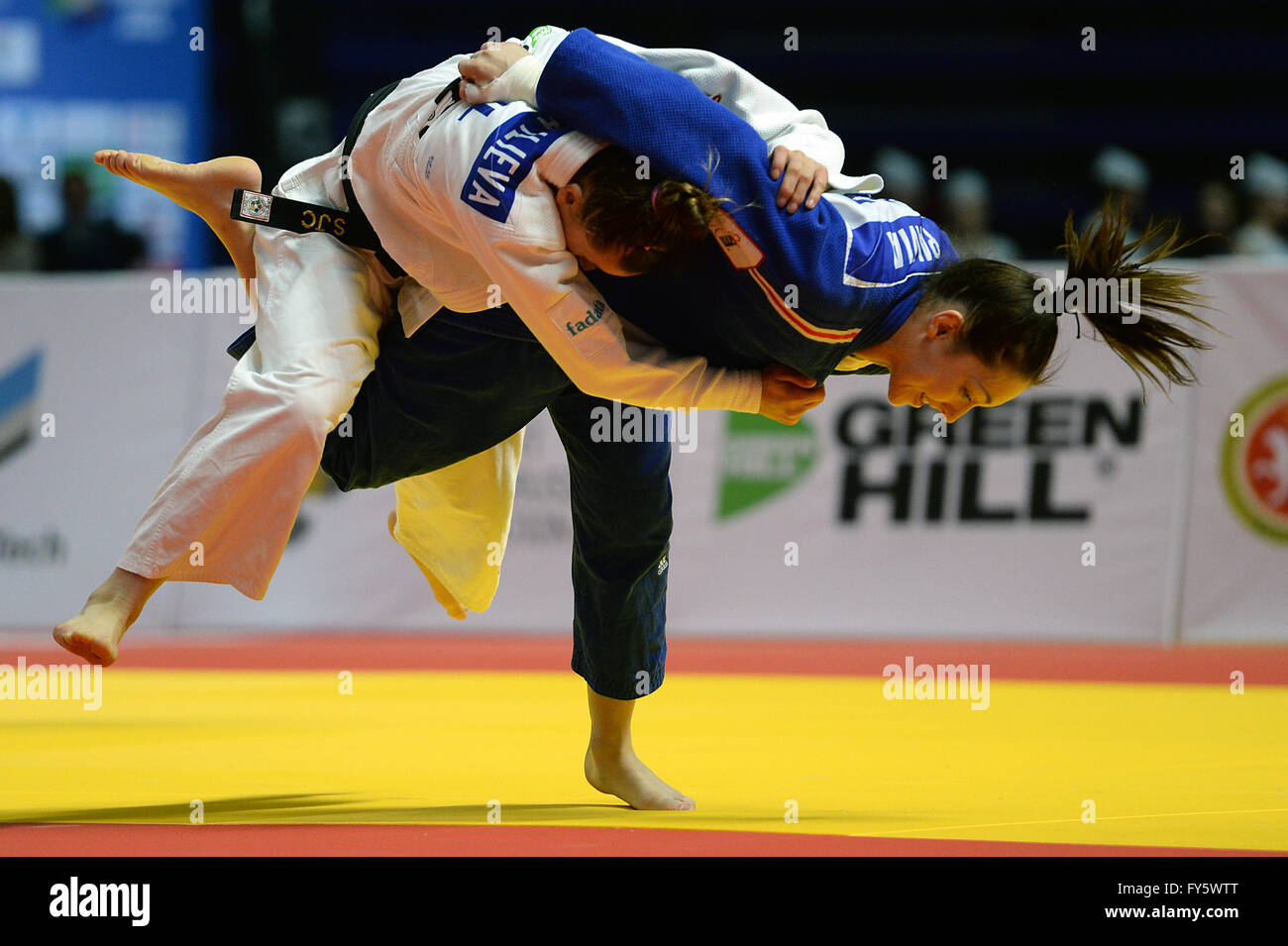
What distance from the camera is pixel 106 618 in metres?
2.56

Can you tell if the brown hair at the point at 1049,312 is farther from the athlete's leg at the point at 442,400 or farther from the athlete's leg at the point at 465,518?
the athlete's leg at the point at 465,518

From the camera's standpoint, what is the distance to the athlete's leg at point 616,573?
307 cm

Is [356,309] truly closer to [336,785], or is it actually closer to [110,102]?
[336,785]

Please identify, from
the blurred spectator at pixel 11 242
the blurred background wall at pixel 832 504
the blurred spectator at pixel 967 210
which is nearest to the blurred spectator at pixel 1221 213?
the blurred background wall at pixel 832 504

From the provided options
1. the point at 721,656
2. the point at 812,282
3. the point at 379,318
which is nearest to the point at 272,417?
the point at 379,318

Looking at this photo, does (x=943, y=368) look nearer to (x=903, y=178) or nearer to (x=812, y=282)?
(x=812, y=282)

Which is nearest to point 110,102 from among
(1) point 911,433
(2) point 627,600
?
(1) point 911,433

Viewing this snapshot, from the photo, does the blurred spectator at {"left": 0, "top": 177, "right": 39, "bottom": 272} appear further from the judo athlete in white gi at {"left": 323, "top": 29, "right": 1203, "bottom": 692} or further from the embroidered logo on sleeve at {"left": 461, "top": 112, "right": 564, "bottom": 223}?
the embroidered logo on sleeve at {"left": 461, "top": 112, "right": 564, "bottom": 223}

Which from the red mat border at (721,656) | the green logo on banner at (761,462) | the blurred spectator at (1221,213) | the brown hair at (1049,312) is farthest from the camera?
the blurred spectator at (1221,213)

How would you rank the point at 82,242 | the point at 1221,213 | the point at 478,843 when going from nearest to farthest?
the point at 478,843 < the point at 1221,213 < the point at 82,242

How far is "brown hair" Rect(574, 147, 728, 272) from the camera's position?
242cm

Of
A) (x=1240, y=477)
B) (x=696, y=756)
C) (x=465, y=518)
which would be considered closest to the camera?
(x=465, y=518)

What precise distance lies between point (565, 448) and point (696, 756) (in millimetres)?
986

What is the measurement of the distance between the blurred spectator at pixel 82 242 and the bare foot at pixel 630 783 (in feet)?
20.4
